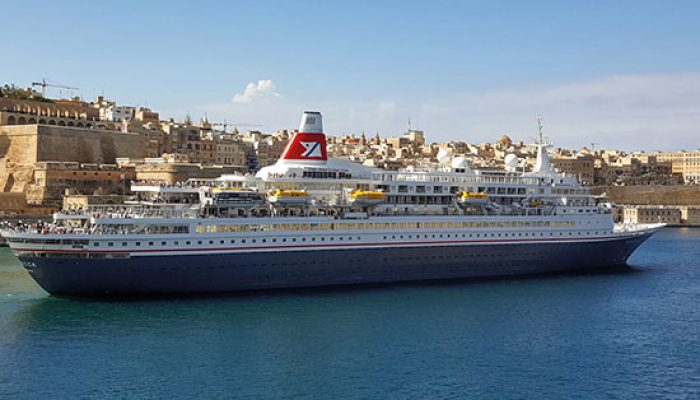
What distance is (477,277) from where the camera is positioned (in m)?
33.0

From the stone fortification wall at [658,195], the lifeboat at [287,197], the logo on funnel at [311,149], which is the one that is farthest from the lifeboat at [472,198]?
the stone fortification wall at [658,195]

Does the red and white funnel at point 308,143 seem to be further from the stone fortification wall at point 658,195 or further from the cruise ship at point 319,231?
the stone fortification wall at point 658,195

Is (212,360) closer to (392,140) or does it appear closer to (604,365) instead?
(604,365)

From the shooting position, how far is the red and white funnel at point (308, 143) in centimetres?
3259

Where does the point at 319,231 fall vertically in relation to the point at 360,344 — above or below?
above

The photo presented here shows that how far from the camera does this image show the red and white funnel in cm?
3259

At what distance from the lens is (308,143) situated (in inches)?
1288

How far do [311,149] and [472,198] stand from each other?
7.54 meters

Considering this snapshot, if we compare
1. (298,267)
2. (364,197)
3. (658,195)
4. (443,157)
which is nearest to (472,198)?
(443,157)

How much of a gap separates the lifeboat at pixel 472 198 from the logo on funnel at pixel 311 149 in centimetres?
665

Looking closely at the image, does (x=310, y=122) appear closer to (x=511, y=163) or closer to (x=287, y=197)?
(x=287, y=197)

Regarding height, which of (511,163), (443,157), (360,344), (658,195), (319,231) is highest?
(443,157)

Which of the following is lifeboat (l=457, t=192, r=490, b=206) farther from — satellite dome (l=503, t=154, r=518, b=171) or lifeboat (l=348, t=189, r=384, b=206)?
satellite dome (l=503, t=154, r=518, b=171)

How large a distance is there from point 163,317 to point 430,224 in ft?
40.3
